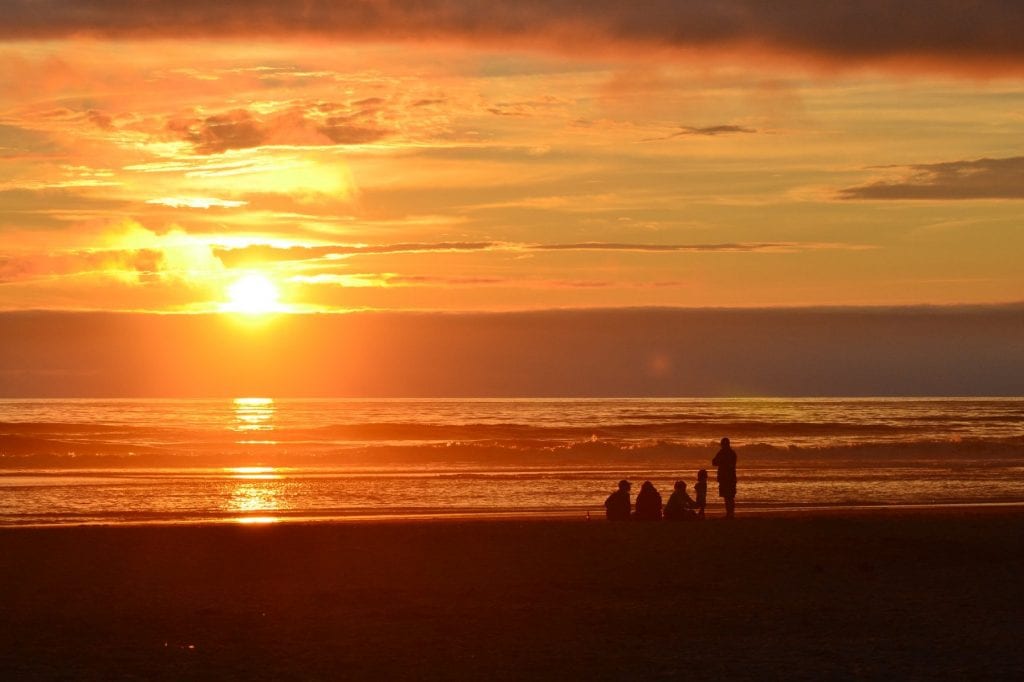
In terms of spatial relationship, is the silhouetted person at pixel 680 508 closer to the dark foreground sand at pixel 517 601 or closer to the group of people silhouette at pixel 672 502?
the group of people silhouette at pixel 672 502

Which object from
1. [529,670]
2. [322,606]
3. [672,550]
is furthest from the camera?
[672,550]

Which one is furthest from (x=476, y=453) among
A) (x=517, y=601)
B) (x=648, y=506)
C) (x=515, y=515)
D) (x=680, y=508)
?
(x=517, y=601)

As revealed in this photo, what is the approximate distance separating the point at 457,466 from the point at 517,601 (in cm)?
3172

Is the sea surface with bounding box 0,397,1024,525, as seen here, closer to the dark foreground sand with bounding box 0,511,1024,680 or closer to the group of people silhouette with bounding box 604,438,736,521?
the group of people silhouette with bounding box 604,438,736,521

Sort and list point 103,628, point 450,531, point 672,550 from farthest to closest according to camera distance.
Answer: point 450,531 < point 672,550 < point 103,628

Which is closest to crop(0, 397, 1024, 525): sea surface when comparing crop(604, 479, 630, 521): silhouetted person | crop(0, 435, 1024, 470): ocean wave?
crop(0, 435, 1024, 470): ocean wave

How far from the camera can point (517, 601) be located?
14.1 m

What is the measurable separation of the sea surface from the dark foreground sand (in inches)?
269

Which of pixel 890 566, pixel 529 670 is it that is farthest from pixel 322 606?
pixel 890 566

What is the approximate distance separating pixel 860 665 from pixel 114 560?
10.9m

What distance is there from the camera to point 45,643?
11.8 m

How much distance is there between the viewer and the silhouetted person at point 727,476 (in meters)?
23.4

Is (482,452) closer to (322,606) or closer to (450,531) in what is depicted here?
(450,531)

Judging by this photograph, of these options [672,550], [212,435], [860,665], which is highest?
[212,435]
